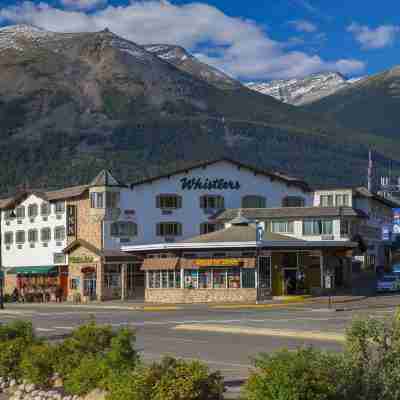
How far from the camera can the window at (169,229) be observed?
255 feet

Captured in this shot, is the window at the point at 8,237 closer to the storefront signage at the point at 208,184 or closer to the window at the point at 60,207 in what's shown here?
the window at the point at 60,207

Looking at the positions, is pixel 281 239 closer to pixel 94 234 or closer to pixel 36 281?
pixel 94 234

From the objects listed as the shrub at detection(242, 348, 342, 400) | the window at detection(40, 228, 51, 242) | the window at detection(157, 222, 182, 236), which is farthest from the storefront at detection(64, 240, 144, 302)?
the shrub at detection(242, 348, 342, 400)

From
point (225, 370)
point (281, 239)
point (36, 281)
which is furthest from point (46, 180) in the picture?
point (225, 370)

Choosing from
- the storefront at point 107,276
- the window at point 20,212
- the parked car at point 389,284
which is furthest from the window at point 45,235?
the parked car at point 389,284

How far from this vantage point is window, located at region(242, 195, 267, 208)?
81.6m

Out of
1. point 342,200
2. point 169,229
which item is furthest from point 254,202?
point 342,200

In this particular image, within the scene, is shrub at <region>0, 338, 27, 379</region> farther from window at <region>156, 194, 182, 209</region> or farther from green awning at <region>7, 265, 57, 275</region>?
green awning at <region>7, 265, 57, 275</region>

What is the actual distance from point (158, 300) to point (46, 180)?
13036 cm

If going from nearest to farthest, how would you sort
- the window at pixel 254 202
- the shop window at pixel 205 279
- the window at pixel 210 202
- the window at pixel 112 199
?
the shop window at pixel 205 279 < the window at pixel 112 199 < the window at pixel 210 202 < the window at pixel 254 202

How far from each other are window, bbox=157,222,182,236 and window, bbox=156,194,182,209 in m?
1.59

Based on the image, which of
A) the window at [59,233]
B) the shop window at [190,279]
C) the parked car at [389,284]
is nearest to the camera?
the shop window at [190,279]

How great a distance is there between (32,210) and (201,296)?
30.0m

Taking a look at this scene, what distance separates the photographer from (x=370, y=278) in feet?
258
